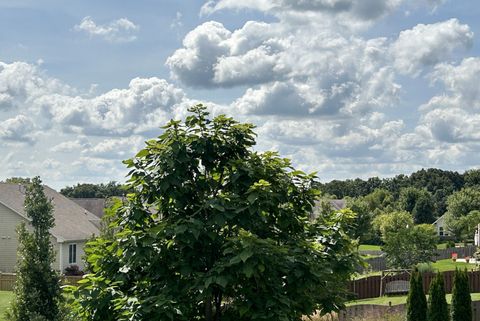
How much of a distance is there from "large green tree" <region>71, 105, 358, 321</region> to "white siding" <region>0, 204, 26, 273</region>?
3709 centimetres

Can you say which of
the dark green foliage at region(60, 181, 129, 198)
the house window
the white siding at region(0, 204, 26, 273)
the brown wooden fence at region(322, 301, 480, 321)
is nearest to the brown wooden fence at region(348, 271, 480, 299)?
the brown wooden fence at region(322, 301, 480, 321)

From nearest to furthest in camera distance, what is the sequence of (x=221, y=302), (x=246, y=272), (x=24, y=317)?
(x=246, y=272) → (x=221, y=302) → (x=24, y=317)

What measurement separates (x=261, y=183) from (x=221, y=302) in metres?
2.39

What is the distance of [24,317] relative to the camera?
56.4ft

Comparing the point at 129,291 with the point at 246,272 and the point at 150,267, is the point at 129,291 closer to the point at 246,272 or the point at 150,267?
the point at 150,267

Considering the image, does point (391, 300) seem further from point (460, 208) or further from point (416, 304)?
point (460, 208)

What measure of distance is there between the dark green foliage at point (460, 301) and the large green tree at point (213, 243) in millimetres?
13441

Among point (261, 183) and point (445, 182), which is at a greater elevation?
point (445, 182)

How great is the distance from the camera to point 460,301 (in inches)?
878

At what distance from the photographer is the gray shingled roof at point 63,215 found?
44438 mm

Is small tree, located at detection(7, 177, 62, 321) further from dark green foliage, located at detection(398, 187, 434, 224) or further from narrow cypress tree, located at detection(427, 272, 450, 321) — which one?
dark green foliage, located at detection(398, 187, 434, 224)

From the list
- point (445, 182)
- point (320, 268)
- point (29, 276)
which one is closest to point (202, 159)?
point (320, 268)

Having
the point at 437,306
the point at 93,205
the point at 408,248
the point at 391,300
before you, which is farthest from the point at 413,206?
the point at 437,306

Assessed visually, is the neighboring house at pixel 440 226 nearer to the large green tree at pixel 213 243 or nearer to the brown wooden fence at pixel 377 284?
the brown wooden fence at pixel 377 284
